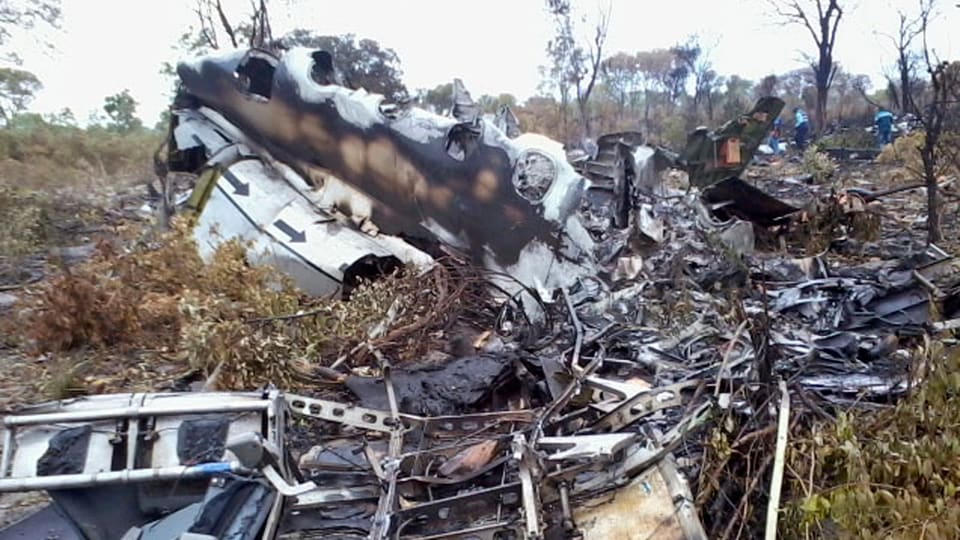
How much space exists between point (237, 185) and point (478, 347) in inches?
136

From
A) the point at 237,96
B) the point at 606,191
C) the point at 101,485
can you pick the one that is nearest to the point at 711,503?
the point at 101,485

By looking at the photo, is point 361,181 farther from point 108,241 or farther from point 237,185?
point 108,241

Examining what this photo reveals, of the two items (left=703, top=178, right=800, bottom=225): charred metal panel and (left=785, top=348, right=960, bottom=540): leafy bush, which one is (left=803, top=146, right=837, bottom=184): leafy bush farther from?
(left=785, top=348, right=960, bottom=540): leafy bush

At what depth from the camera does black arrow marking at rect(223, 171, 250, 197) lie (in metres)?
7.09

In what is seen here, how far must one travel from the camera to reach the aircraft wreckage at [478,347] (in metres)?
2.29

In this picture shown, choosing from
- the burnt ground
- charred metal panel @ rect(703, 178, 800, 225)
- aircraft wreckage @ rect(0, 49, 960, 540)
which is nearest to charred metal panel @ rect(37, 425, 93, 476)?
aircraft wreckage @ rect(0, 49, 960, 540)

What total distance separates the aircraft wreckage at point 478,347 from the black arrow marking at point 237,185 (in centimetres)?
3

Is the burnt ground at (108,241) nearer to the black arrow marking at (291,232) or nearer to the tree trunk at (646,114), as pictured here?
the black arrow marking at (291,232)

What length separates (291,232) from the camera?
664cm

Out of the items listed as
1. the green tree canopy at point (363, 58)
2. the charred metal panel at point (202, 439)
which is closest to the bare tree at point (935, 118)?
the charred metal panel at point (202, 439)

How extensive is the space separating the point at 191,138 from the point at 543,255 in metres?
4.53

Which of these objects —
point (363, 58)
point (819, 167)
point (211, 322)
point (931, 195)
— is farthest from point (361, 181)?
point (363, 58)

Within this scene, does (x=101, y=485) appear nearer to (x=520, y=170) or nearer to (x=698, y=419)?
(x=698, y=419)

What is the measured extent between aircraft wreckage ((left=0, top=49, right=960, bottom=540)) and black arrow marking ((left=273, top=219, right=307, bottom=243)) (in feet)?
0.15
